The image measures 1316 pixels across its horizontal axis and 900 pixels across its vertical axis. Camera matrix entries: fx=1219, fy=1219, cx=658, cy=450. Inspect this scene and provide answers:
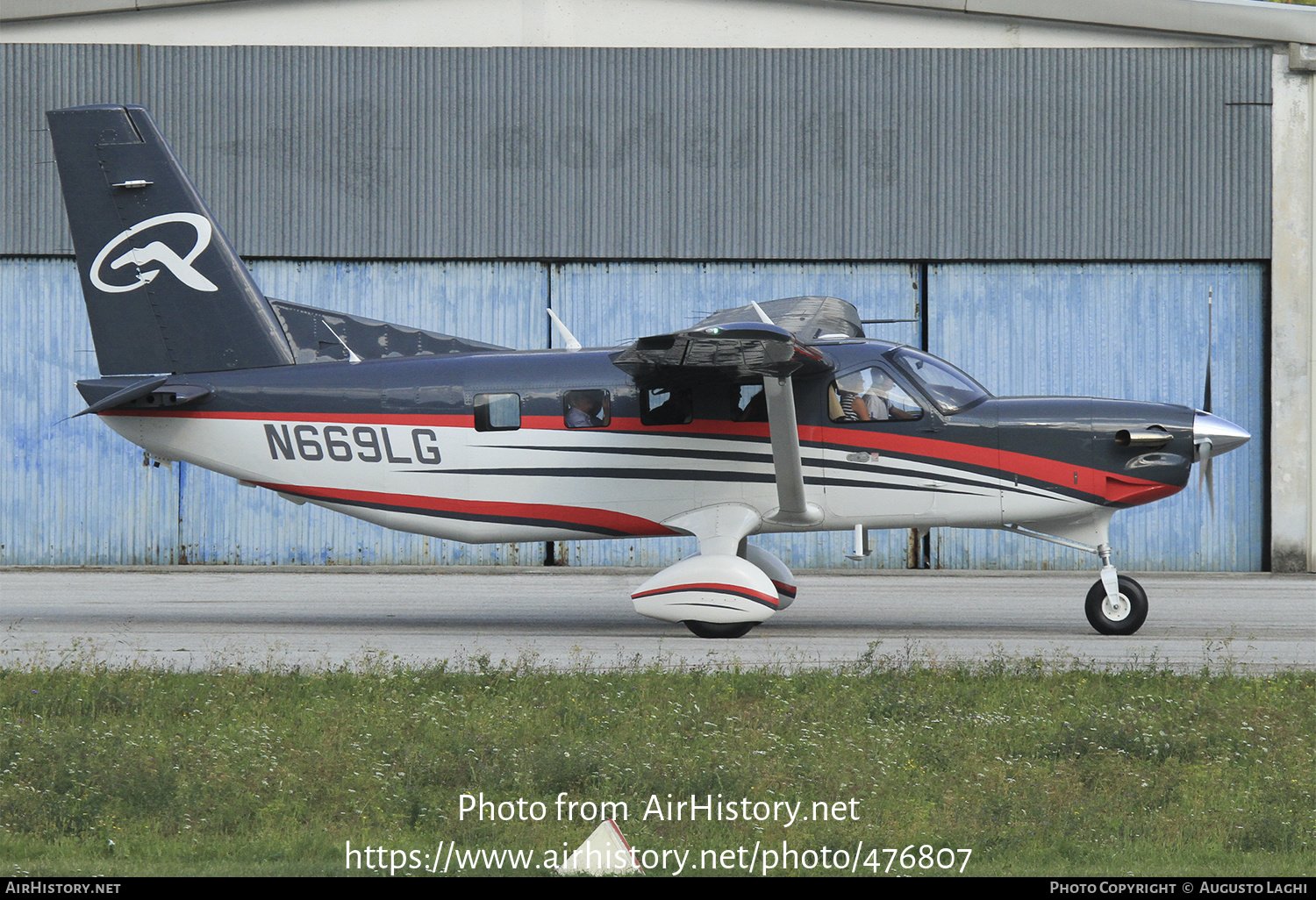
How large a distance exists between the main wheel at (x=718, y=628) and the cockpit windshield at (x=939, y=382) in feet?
9.07

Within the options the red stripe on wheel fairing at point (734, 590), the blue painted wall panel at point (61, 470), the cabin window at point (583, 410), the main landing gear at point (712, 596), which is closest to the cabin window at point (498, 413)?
the cabin window at point (583, 410)

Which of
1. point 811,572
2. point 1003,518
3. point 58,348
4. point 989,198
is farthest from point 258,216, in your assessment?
point 1003,518

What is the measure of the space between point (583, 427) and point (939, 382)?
3437mm

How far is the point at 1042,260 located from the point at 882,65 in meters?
4.09

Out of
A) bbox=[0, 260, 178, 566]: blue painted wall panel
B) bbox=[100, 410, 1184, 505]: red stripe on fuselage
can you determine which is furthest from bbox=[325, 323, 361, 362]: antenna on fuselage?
bbox=[0, 260, 178, 566]: blue painted wall panel

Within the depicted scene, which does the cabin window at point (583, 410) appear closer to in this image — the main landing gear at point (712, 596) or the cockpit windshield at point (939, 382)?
the main landing gear at point (712, 596)

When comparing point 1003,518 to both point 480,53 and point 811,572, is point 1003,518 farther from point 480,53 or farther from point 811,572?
point 480,53

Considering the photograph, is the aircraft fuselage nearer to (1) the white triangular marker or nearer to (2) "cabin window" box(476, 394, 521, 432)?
(2) "cabin window" box(476, 394, 521, 432)

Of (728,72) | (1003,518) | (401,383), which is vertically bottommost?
(1003,518)

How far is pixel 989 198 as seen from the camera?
19.8 m

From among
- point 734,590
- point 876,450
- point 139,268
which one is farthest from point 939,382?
point 139,268

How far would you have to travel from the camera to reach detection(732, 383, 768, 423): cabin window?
11.6 metres

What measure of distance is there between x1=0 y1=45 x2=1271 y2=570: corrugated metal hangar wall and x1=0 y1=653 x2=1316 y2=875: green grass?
11.5 m

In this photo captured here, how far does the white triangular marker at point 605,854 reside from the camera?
4504mm
